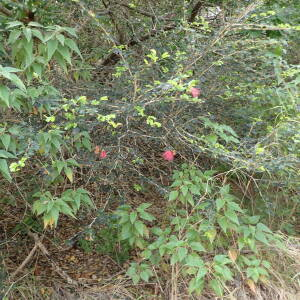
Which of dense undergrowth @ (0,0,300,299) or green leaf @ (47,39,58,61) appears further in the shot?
dense undergrowth @ (0,0,300,299)

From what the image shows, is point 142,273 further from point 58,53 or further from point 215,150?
point 58,53

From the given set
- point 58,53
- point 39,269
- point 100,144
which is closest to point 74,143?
point 100,144

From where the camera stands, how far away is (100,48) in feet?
9.09

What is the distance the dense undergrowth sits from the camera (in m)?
2.08

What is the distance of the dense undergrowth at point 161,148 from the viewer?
208 centimetres

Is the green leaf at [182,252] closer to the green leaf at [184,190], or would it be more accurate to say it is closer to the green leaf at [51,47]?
the green leaf at [184,190]

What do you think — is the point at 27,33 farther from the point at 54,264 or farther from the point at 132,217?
the point at 54,264

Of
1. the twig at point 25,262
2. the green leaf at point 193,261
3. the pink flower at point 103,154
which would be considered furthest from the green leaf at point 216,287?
the twig at point 25,262

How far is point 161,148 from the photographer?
8.75 feet

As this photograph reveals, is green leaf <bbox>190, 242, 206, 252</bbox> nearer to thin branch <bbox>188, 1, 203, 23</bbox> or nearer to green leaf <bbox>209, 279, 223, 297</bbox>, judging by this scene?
green leaf <bbox>209, 279, 223, 297</bbox>

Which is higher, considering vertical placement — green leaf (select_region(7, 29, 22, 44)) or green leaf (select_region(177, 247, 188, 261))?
green leaf (select_region(7, 29, 22, 44))

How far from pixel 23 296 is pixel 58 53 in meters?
1.67

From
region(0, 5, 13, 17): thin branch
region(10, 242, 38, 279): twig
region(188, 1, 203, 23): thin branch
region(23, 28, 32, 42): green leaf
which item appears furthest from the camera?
region(188, 1, 203, 23): thin branch

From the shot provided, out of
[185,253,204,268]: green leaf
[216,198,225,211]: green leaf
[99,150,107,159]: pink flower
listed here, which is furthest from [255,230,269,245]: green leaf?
[99,150,107,159]: pink flower
